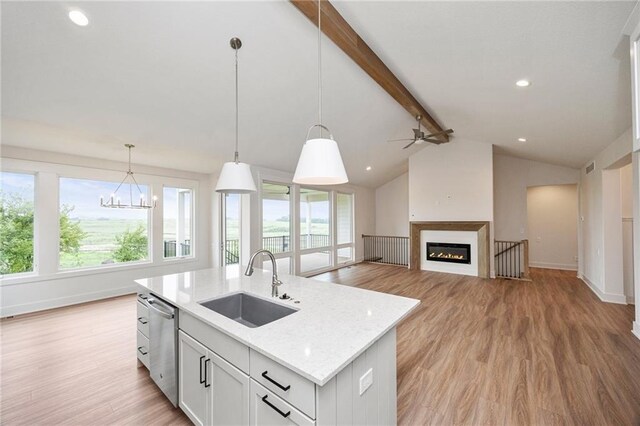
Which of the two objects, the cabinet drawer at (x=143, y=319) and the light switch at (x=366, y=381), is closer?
the light switch at (x=366, y=381)

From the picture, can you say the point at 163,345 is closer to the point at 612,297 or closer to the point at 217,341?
the point at 217,341


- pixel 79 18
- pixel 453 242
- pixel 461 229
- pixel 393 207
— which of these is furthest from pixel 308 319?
pixel 393 207

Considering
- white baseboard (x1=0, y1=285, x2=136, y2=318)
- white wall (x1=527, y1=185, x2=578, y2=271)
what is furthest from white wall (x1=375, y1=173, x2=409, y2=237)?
white baseboard (x1=0, y1=285, x2=136, y2=318)

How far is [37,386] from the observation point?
240cm

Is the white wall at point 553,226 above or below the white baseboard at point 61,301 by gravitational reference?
above

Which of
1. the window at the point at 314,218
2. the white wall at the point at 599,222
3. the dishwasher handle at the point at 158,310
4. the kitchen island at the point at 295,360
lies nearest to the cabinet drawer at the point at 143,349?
the dishwasher handle at the point at 158,310

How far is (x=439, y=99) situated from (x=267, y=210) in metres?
3.94

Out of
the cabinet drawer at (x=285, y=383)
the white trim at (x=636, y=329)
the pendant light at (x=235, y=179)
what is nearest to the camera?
the cabinet drawer at (x=285, y=383)

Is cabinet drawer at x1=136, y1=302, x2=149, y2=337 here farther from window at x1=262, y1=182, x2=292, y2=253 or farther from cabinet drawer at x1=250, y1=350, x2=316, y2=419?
window at x1=262, y1=182, x2=292, y2=253

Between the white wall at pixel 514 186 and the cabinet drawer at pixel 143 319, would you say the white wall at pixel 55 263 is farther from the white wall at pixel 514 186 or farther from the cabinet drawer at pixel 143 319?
the white wall at pixel 514 186

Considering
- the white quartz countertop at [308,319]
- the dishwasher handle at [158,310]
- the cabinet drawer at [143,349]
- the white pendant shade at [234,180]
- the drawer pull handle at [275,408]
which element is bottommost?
the cabinet drawer at [143,349]

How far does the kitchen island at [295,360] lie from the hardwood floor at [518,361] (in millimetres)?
833

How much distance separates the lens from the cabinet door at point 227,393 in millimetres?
1422

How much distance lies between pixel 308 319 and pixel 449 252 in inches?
259
